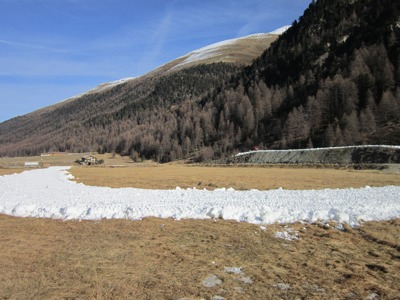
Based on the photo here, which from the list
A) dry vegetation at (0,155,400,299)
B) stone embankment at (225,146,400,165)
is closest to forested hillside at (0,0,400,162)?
stone embankment at (225,146,400,165)

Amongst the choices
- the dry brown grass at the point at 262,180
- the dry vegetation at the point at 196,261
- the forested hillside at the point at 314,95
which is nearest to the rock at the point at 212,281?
the dry vegetation at the point at 196,261

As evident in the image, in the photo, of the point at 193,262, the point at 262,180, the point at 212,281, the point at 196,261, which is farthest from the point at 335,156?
the point at 212,281

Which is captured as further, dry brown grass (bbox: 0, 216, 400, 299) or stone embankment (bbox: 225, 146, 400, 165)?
stone embankment (bbox: 225, 146, 400, 165)

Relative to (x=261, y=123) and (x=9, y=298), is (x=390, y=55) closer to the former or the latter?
(x=261, y=123)

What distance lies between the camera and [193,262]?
373 inches

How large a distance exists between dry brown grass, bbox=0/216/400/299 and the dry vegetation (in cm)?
3

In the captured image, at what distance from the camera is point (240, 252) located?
1031cm

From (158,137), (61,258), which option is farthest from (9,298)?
(158,137)

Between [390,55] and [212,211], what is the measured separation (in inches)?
5134

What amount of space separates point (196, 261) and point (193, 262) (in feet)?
0.38

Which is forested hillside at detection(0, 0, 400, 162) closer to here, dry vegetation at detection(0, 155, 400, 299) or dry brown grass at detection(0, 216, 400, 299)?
dry vegetation at detection(0, 155, 400, 299)

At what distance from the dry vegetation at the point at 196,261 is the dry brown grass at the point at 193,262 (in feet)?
0.08

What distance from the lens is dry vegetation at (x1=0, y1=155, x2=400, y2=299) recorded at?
7.59 metres

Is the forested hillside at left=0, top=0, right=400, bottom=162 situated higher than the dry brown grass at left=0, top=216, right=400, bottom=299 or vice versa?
the forested hillside at left=0, top=0, right=400, bottom=162
